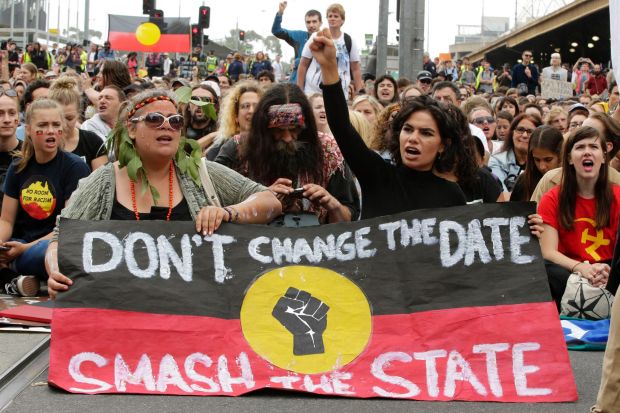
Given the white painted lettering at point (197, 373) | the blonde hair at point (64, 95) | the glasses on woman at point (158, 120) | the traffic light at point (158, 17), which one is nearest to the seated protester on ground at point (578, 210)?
the glasses on woman at point (158, 120)

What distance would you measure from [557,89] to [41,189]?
12977mm

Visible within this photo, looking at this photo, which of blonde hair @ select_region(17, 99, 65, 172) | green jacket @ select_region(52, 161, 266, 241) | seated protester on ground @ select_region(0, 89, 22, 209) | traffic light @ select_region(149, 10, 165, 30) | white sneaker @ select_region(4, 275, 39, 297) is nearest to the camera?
green jacket @ select_region(52, 161, 266, 241)

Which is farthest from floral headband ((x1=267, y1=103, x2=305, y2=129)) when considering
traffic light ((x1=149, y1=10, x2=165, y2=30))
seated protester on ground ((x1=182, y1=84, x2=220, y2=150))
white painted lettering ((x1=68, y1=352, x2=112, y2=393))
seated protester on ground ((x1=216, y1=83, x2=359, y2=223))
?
traffic light ((x1=149, y1=10, x2=165, y2=30))

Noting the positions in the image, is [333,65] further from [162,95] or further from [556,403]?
[556,403]

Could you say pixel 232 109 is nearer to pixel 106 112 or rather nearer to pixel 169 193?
pixel 106 112

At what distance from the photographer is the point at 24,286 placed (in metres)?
7.27

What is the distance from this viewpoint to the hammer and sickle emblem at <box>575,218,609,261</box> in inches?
261

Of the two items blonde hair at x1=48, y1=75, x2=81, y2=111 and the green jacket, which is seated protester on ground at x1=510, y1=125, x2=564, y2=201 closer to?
the green jacket

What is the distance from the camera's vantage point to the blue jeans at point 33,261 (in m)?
7.36

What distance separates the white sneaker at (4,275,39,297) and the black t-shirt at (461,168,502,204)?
3.13 meters

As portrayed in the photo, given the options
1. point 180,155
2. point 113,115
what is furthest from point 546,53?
point 180,155

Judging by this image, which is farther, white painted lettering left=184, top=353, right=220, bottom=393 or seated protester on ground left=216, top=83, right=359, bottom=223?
seated protester on ground left=216, top=83, right=359, bottom=223

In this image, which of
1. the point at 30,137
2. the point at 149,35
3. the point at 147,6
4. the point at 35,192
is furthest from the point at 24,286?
the point at 147,6

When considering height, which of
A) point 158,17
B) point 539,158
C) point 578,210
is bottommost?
point 578,210
